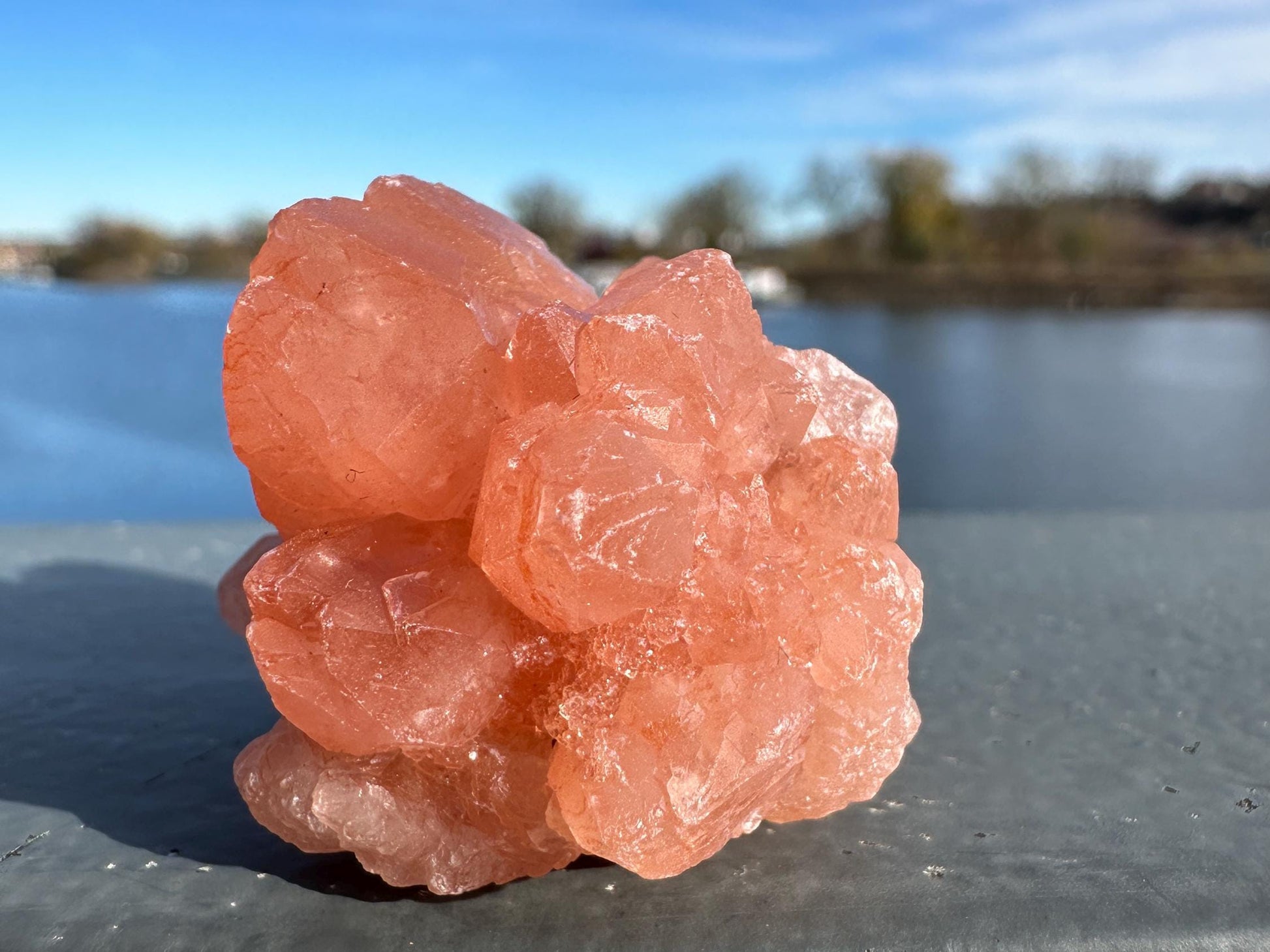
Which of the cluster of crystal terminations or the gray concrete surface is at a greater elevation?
the cluster of crystal terminations

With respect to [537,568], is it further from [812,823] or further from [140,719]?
[140,719]

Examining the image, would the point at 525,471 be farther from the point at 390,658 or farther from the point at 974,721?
the point at 974,721

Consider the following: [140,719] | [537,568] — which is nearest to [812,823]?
[537,568]

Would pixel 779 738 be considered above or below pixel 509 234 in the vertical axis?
below

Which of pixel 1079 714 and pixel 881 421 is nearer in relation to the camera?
pixel 881 421

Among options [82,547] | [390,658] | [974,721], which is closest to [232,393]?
[390,658]
